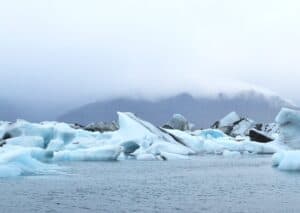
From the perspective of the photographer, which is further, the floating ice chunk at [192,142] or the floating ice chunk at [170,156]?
the floating ice chunk at [192,142]

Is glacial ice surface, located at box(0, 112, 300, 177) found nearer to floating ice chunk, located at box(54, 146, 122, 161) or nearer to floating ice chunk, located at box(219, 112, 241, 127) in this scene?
floating ice chunk, located at box(54, 146, 122, 161)

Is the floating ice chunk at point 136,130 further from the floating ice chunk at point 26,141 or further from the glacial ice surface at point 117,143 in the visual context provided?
the floating ice chunk at point 26,141

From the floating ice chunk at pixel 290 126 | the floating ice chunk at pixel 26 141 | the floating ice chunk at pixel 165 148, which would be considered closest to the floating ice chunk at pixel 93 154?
the floating ice chunk at pixel 26 141

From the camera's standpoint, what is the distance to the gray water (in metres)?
11.6

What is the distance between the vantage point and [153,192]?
14234 mm

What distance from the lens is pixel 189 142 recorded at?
128ft

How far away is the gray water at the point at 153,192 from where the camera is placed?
1165 cm

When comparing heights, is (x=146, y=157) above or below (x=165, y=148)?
below

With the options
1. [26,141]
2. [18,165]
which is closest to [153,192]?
[18,165]

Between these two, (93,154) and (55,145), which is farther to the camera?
(55,145)

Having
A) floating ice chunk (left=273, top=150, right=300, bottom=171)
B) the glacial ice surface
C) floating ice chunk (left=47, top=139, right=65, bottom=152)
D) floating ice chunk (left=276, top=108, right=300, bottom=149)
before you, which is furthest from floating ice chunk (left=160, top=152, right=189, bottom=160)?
floating ice chunk (left=273, top=150, right=300, bottom=171)

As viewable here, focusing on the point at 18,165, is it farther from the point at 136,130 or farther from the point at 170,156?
the point at 136,130

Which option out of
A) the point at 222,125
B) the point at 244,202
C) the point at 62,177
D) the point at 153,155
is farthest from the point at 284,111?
the point at 222,125

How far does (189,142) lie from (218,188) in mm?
A: 23756
